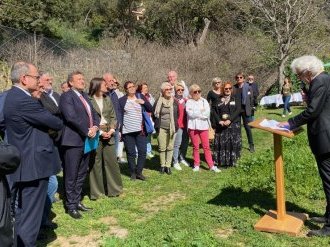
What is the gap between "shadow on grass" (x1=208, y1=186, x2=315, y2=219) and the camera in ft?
22.7

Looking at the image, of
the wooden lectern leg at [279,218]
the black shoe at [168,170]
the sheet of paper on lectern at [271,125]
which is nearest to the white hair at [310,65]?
the sheet of paper on lectern at [271,125]

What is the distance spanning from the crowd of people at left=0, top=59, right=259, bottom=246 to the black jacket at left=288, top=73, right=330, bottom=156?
2.92 metres

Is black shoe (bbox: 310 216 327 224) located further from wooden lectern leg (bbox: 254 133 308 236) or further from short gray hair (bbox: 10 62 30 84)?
short gray hair (bbox: 10 62 30 84)

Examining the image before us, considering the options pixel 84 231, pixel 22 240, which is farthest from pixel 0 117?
pixel 84 231

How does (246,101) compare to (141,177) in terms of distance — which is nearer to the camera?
(141,177)

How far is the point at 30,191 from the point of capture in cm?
520

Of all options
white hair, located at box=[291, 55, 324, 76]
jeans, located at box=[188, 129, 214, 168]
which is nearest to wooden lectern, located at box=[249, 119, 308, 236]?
white hair, located at box=[291, 55, 324, 76]

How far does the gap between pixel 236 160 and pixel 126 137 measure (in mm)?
2538

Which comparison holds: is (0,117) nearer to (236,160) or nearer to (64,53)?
(236,160)

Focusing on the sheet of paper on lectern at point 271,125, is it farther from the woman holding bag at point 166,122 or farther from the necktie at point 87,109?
the woman holding bag at point 166,122

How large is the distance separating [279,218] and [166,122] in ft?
11.8

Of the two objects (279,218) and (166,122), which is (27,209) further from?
(166,122)

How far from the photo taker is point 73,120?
259 inches

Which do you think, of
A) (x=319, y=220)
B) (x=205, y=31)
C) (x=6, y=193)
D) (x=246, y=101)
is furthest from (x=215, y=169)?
(x=205, y=31)
